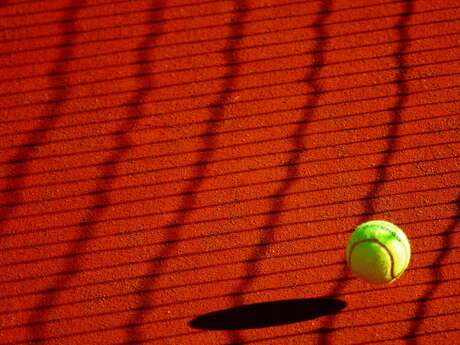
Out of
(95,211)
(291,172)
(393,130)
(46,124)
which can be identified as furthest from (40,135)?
(393,130)

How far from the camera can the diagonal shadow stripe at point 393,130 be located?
4.39m

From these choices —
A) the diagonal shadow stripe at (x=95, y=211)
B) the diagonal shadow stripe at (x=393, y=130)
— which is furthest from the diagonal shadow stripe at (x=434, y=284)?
the diagonal shadow stripe at (x=95, y=211)

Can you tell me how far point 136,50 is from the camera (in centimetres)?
530

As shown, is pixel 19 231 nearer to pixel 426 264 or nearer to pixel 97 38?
pixel 97 38

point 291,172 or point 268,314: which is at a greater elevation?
point 291,172

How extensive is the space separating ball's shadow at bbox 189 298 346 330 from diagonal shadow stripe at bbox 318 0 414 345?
0.08m

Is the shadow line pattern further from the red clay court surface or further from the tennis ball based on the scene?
the tennis ball

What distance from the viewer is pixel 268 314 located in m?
4.42

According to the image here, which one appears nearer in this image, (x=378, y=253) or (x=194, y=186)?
(x=378, y=253)

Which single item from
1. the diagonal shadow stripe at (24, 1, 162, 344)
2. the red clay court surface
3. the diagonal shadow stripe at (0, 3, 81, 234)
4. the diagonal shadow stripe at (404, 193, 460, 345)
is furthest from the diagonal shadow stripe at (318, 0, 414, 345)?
→ the diagonal shadow stripe at (0, 3, 81, 234)

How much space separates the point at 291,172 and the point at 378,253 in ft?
3.42

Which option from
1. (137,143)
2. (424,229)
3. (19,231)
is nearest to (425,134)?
(424,229)

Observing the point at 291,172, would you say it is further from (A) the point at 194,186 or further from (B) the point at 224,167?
(A) the point at 194,186

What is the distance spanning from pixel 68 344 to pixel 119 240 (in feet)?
→ 2.55
